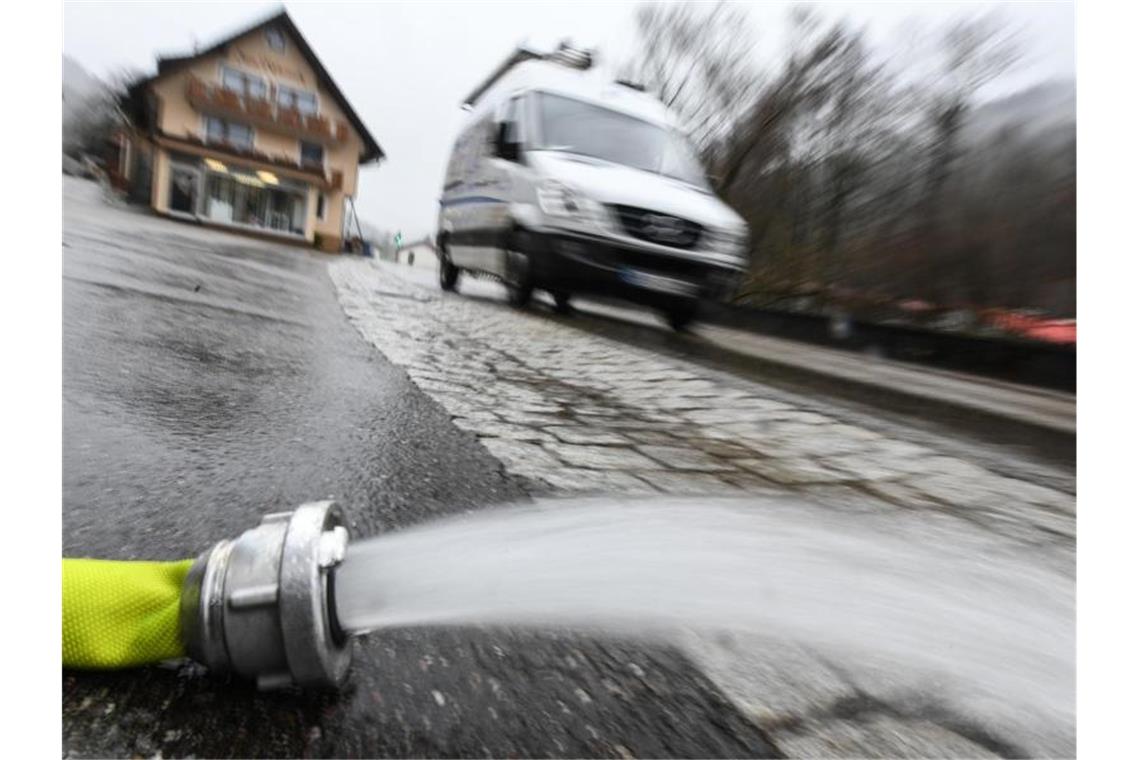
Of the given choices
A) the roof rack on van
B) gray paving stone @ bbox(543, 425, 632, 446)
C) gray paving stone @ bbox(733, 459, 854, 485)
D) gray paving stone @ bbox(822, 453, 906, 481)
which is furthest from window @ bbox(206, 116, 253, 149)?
gray paving stone @ bbox(822, 453, 906, 481)

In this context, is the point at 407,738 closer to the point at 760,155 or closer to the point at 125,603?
the point at 125,603

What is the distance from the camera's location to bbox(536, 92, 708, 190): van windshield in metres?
1.16

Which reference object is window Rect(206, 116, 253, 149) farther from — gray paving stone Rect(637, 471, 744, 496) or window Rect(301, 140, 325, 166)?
gray paving stone Rect(637, 471, 744, 496)

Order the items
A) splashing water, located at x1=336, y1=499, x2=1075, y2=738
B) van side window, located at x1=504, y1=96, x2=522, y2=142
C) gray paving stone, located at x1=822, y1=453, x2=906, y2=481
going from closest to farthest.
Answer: splashing water, located at x1=336, y1=499, x2=1075, y2=738
van side window, located at x1=504, y1=96, x2=522, y2=142
gray paving stone, located at x1=822, y1=453, x2=906, y2=481

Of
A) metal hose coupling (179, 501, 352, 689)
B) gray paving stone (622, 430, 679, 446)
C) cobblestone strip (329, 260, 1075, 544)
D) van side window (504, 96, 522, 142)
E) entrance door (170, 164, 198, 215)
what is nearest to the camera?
metal hose coupling (179, 501, 352, 689)

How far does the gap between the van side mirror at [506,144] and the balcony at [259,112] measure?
0.27 meters

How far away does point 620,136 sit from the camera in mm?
1185

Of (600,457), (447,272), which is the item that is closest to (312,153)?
(447,272)

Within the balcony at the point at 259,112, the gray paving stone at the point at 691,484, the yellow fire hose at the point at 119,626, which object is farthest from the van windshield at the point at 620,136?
the yellow fire hose at the point at 119,626

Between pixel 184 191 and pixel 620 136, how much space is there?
70 centimetres

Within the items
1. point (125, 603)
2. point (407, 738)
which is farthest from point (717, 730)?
point (125, 603)

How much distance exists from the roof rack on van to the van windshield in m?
0.08

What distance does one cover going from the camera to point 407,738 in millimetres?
606

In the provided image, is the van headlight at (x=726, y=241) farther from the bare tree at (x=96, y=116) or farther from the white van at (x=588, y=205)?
the bare tree at (x=96, y=116)
